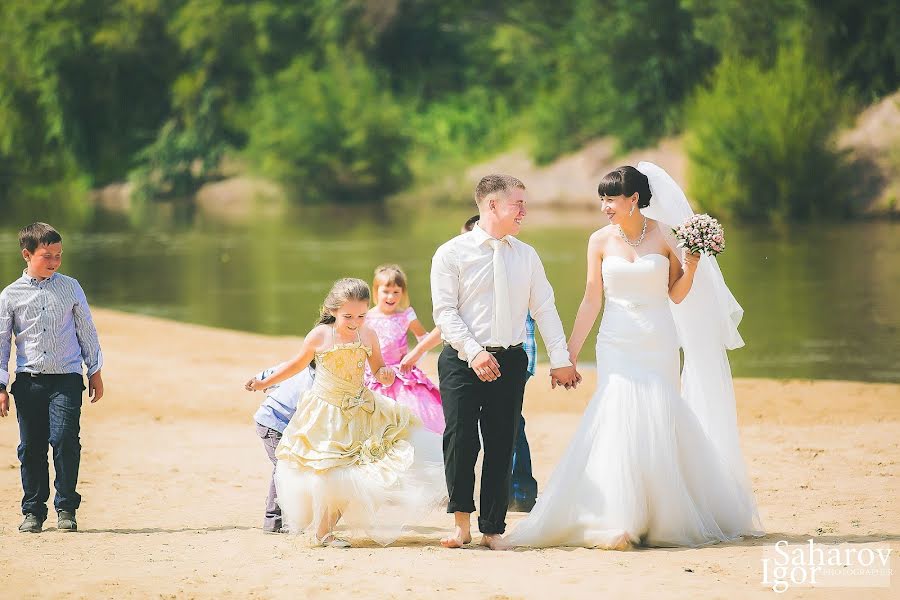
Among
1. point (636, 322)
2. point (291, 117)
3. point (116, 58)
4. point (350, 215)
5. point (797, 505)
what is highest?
point (116, 58)

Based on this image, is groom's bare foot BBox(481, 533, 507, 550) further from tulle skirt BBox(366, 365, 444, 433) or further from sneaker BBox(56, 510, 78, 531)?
sneaker BBox(56, 510, 78, 531)

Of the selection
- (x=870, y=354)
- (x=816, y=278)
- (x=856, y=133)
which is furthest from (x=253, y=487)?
(x=856, y=133)

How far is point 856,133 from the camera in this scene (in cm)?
3791

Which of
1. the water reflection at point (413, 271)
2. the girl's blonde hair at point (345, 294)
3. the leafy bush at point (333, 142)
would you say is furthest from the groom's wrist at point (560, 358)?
the leafy bush at point (333, 142)

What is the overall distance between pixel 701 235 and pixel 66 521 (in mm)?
3704

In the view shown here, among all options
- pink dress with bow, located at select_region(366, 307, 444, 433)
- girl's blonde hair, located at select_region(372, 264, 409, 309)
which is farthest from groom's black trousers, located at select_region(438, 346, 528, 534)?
girl's blonde hair, located at select_region(372, 264, 409, 309)

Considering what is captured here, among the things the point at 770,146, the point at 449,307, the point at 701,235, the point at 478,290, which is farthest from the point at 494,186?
the point at 770,146

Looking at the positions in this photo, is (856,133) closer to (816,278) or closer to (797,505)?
(816,278)

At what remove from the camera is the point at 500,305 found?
268 inches

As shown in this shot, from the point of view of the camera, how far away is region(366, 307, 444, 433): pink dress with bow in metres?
8.62

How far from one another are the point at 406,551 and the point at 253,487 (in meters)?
2.16

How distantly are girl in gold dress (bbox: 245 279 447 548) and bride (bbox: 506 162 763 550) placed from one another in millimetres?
→ 606

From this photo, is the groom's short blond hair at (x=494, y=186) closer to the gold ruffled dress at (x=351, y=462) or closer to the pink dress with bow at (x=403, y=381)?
the gold ruffled dress at (x=351, y=462)

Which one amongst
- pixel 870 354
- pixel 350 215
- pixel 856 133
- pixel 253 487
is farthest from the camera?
pixel 350 215
